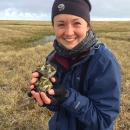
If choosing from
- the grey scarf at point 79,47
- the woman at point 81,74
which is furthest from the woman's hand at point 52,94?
the grey scarf at point 79,47

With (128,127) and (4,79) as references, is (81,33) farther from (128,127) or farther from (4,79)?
(4,79)

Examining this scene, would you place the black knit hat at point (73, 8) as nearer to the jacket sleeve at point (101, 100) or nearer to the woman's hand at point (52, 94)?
the jacket sleeve at point (101, 100)

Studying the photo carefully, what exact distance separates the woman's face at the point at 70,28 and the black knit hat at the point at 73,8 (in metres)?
0.05

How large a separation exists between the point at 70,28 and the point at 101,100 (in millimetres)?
896

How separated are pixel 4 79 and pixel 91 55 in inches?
238

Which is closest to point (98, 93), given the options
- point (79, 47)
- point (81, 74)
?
point (81, 74)

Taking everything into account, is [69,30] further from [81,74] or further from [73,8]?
[81,74]

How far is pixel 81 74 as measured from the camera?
2.62 meters

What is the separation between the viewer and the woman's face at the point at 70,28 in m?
2.59

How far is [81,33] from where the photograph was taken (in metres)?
2.63

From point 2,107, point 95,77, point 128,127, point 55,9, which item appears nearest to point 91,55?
point 95,77

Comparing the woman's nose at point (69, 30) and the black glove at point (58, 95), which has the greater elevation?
the woman's nose at point (69, 30)

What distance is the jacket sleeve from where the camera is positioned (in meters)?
2.45

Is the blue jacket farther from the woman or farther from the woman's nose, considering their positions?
the woman's nose
